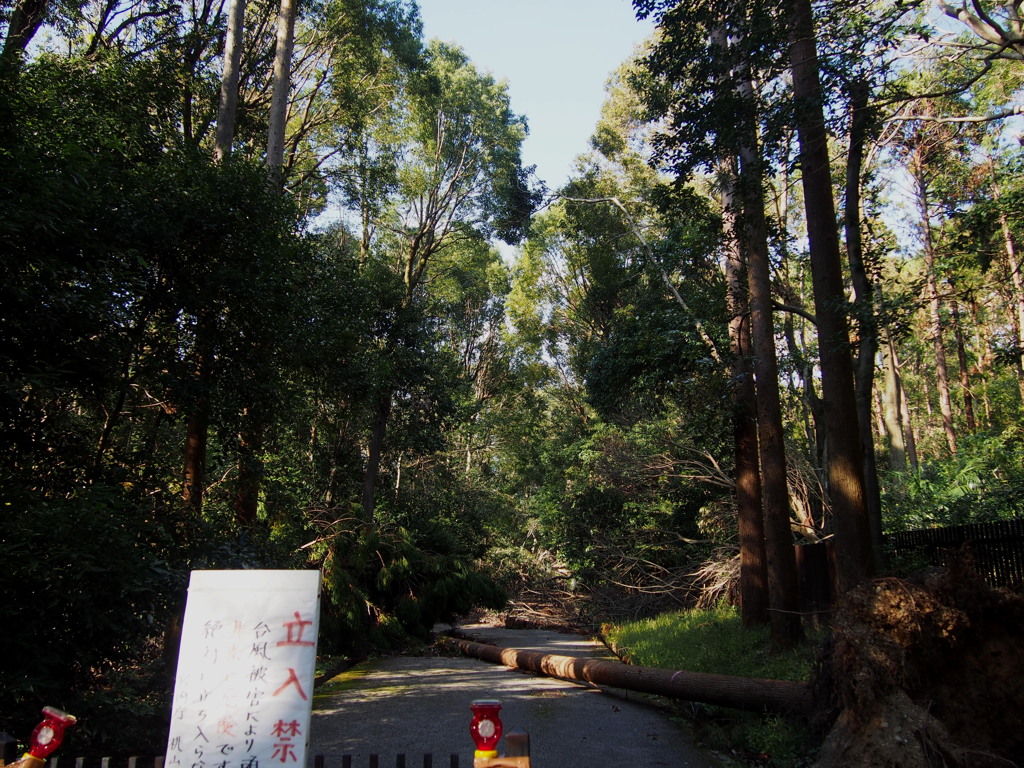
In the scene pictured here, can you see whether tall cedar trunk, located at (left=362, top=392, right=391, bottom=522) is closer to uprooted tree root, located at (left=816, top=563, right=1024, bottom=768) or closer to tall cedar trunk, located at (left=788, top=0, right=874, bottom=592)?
tall cedar trunk, located at (left=788, top=0, right=874, bottom=592)

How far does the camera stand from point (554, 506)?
2122cm

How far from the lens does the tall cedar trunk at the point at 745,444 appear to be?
11.8 m

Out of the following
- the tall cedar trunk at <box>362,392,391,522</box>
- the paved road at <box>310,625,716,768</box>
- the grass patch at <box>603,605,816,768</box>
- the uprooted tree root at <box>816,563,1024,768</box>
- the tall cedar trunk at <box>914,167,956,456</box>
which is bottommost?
the paved road at <box>310,625,716,768</box>

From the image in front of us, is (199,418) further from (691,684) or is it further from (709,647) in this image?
(709,647)

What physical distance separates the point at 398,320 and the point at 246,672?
57.3 ft

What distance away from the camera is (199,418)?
8.66 m

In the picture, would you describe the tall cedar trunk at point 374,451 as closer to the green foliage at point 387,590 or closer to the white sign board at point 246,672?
the green foliage at point 387,590

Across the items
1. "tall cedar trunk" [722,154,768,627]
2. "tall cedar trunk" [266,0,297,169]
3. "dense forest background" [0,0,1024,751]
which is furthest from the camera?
"tall cedar trunk" [266,0,297,169]

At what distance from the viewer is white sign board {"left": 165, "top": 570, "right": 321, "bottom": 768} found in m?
3.54

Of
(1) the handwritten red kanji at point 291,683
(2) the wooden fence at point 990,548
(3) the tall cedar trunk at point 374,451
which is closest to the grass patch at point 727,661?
(2) the wooden fence at point 990,548

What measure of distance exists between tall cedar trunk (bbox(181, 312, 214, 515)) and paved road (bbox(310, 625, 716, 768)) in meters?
3.10

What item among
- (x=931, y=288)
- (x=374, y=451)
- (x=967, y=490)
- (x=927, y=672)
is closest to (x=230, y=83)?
(x=374, y=451)

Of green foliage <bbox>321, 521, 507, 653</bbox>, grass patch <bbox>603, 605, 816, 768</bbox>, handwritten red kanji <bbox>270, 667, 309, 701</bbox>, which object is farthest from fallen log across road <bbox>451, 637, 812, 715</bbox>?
handwritten red kanji <bbox>270, 667, 309, 701</bbox>

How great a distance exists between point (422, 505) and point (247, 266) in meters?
16.0
